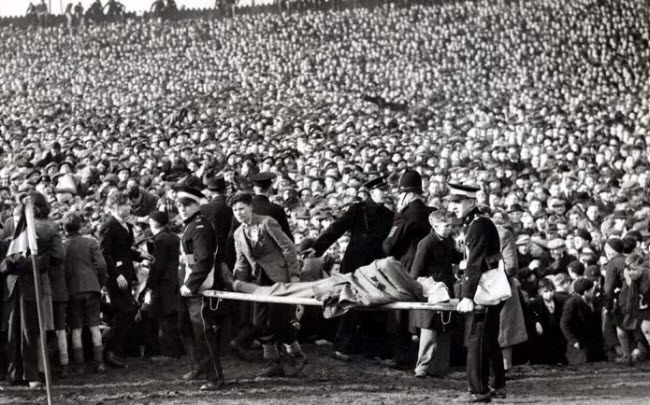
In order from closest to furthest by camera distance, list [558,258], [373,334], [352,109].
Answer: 1. [373,334]
2. [558,258]
3. [352,109]

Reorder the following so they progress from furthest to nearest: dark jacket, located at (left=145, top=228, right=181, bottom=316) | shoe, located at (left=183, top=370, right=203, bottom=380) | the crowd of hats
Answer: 1. the crowd of hats
2. dark jacket, located at (left=145, top=228, right=181, bottom=316)
3. shoe, located at (left=183, top=370, right=203, bottom=380)

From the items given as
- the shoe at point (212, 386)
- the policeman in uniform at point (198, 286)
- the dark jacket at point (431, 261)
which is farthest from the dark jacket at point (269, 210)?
the shoe at point (212, 386)

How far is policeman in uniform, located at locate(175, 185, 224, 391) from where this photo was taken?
28.9 feet

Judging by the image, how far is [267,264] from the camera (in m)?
9.37

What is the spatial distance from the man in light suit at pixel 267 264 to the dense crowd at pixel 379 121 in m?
1.42

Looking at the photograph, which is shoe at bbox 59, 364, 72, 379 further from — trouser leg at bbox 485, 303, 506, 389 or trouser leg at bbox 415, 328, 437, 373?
trouser leg at bbox 485, 303, 506, 389

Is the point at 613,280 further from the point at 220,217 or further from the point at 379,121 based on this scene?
the point at 379,121

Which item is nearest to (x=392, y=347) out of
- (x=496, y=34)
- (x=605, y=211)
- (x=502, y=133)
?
(x=605, y=211)

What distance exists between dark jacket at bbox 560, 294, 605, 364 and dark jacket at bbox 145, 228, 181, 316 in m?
4.34

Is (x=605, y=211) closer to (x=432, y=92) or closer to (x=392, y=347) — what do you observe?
(x=392, y=347)

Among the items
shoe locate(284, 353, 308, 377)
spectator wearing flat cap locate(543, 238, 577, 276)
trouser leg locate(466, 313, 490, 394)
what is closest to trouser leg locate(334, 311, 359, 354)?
shoe locate(284, 353, 308, 377)

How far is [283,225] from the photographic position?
10047 millimetres

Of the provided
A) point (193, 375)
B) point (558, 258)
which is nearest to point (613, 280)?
point (558, 258)

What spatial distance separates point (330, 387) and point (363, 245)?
5.84 feet
